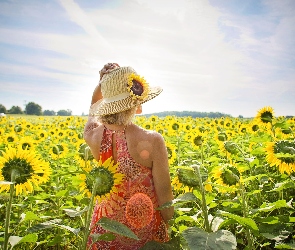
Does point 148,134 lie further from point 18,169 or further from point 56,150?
point 56,150

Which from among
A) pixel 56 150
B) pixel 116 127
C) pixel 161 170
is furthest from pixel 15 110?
pixel 161 170

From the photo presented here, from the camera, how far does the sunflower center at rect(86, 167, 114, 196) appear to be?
1729mm

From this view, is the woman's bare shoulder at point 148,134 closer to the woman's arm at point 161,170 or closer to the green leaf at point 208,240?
the woman's arm at point 161,170

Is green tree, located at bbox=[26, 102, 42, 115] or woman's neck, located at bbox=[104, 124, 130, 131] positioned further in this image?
green tree, located at bbox=[26, 102, 42, 115]

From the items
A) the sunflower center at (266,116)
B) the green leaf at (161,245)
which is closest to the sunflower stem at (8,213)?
the green leaf at (161,245)

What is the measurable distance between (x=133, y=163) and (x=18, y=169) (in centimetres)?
78

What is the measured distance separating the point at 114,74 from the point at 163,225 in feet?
3.85

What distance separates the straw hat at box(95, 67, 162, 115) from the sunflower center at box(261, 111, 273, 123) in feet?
9.34

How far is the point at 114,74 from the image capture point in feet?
7.58

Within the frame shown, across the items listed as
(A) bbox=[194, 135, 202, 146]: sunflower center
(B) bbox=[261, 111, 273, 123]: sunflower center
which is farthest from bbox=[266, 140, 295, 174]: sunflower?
(A) bbox=[194, 135, 202, 146]: sunflower center

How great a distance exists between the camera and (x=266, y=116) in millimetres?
4781

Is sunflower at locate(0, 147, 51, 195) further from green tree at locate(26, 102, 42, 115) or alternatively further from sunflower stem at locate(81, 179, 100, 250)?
green tree at locate(26, 102, 42, 115)

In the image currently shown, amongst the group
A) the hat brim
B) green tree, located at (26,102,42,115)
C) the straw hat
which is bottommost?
the hat brim

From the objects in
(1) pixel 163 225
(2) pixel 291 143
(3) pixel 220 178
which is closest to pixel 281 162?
(2) pixel 291 143
